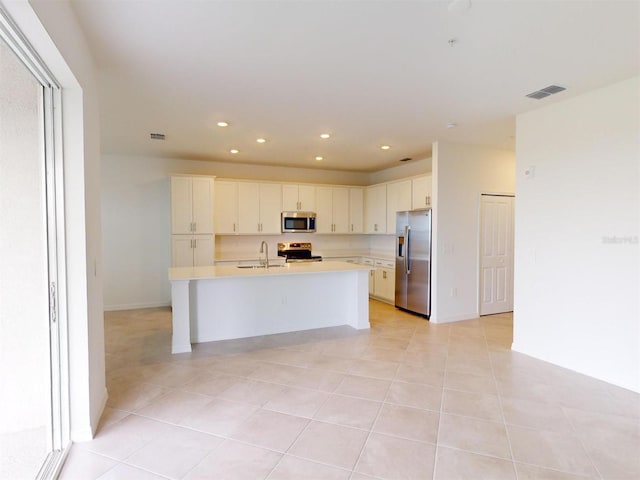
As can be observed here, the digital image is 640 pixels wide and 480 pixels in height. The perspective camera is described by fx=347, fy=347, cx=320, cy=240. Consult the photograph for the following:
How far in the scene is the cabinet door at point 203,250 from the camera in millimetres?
5941

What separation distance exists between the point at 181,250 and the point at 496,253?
5159 millimetres

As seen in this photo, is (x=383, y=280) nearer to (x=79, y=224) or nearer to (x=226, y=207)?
(x=226, y=207)

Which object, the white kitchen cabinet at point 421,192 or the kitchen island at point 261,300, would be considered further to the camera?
the white kitchen cabinet at point 421,192

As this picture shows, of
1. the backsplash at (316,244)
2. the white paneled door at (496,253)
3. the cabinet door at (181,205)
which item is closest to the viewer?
the white paneled door at (496,253)

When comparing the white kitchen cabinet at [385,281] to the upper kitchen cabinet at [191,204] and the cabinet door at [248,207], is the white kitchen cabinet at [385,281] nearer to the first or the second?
the cabinet door at [248,207]

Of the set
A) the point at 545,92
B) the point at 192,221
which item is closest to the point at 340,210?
the point at 192,221

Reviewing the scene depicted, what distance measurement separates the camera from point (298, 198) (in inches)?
268

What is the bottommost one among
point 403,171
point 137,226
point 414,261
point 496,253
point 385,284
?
point 385,284

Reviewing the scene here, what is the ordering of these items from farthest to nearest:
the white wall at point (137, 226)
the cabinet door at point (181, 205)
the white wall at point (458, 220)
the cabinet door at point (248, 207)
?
1. the cabinet door at point (248, 207)
2. the white wall at point (137, 226)
3. the cabinet door at point (181, 205)
4. the white wall at point (458, 220)

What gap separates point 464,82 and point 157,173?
17.0 ft

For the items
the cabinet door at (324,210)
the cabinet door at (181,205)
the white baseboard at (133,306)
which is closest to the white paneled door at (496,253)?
the cabinet door at (324,210)

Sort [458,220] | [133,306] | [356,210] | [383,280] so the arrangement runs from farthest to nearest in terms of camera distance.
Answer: [356,210] → [383,280] → [133,306] → [458,220]

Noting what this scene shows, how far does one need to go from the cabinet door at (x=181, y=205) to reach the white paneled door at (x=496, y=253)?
474cm

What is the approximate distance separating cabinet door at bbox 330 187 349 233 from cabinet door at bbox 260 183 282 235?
1.16 meters
